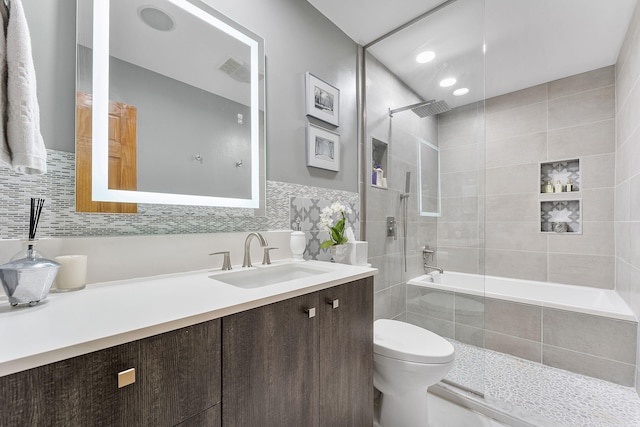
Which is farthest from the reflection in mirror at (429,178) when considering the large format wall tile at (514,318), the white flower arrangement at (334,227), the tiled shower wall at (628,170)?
the tiled shower wall at (628,170)

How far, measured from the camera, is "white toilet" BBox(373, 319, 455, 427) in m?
1.31

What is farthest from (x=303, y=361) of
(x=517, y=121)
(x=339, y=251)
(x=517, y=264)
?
(x=517, y=121)

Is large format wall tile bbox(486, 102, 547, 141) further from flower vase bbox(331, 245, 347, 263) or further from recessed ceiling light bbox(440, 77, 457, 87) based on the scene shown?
flower vase bbox(331, 245, 347, 263)

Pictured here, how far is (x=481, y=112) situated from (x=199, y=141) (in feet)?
6.25

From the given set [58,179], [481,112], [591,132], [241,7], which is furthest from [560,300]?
[58,179]

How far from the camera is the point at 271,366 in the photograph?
2.61 feet

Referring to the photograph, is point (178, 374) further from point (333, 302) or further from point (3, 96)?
point (3, 96)

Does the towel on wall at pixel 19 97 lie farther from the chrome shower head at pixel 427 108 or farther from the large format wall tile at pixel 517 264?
the large format wall tile at pixel 517 264

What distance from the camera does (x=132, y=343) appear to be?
546 millimetres

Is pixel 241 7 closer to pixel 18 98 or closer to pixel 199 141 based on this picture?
pixel 199 141

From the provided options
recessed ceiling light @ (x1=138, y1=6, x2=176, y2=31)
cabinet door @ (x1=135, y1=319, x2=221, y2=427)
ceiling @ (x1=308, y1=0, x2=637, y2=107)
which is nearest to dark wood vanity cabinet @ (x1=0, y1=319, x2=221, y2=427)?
cabinet door @ (x1=135, y1=319, x2=221, y2=427)

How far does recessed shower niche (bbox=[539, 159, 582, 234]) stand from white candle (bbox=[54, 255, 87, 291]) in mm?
3669

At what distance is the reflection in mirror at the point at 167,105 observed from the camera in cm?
93

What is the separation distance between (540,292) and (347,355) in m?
2.64
